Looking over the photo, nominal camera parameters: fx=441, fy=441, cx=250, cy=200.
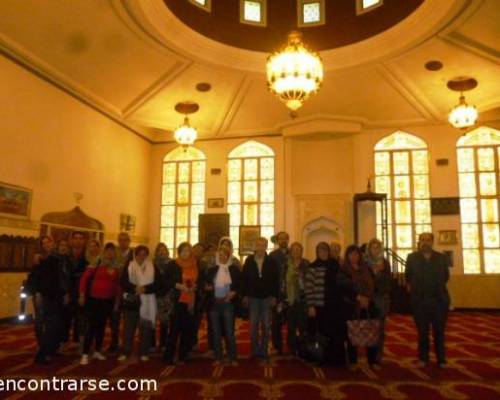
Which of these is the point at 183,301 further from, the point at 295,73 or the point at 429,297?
the point at 295,73

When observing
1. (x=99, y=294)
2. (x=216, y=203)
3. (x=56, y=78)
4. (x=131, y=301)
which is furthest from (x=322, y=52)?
(x=99, y=294)

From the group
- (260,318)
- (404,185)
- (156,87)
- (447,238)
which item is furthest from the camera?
(404,185)

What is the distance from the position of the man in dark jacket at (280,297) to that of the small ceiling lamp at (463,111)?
248 inches

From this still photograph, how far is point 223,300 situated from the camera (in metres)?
4.78

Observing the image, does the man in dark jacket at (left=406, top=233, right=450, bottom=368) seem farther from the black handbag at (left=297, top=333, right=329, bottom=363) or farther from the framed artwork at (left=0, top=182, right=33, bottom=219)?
the framed artwork at (left=0, top=182, right=33, bottom=219)

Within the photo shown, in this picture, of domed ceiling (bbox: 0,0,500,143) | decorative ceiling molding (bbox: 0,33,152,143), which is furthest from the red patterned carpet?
domed ceiling (bbox: 0,0,500,143)

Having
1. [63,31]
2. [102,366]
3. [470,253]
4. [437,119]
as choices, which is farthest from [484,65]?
[102,366]

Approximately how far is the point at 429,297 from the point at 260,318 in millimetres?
1821

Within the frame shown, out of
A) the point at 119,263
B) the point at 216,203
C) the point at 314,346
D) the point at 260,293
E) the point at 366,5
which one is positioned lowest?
the point at 314,346

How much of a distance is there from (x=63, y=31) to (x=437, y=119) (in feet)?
30.0

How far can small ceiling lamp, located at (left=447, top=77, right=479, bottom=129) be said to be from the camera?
9594 millimetres

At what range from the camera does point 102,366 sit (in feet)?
14.7

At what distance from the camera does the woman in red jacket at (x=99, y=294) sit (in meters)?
4.63

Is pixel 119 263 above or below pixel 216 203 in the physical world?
below
